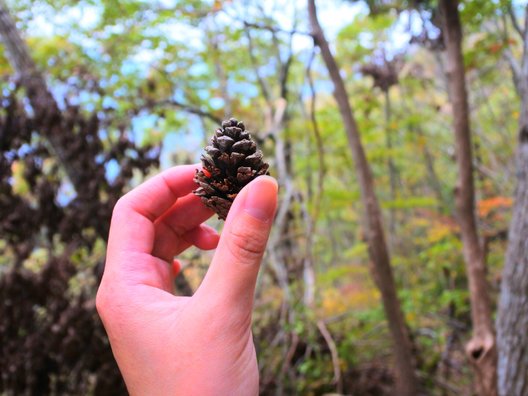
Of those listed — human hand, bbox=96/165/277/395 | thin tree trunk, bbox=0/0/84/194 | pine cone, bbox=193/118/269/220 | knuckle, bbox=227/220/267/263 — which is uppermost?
thin tree trunk, bbox=0/0/84/194

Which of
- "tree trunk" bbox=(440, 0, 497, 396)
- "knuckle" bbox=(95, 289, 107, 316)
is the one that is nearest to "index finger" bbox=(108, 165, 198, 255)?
"knuckle" bbox=(95, 289, 107, 316)

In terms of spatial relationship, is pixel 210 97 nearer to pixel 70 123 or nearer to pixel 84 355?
pixel 70 123

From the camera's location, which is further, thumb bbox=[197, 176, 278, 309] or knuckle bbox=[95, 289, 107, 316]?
knuckle bbox=[95, 289, 107, 316]

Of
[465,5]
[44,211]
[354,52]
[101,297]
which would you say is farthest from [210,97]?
[101,297]

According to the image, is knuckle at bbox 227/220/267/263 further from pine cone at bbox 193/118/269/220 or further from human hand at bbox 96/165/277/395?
pine cone at bbox 193/118/269/220

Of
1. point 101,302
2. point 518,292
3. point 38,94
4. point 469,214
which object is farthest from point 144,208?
point 38,94

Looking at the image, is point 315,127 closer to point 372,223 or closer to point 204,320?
point 372,223
